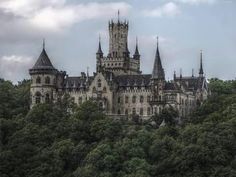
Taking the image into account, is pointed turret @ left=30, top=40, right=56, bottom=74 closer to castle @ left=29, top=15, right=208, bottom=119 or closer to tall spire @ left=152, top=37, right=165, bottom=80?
castle @ left=29, top=15, right=208, bottom=119

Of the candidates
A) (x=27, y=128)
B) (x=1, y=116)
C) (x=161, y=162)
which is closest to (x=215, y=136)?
(x=161, y=162)

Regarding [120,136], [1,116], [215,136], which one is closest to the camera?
[215,136]

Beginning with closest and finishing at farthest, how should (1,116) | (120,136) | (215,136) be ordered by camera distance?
(215,136) < (120,136) < (1,116)

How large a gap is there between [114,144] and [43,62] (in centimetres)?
2886

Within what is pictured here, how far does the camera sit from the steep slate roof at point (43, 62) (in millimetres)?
153438

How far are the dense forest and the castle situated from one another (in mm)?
3923

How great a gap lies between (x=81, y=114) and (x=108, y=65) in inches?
735

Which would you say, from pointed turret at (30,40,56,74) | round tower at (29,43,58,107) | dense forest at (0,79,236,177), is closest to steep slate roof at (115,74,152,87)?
dense forest at (0,79,236,177)

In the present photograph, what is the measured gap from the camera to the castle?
145 meters

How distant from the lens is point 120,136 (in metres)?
134

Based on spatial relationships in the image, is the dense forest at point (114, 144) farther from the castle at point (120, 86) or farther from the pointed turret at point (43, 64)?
the pointed turret at point (43, 64)

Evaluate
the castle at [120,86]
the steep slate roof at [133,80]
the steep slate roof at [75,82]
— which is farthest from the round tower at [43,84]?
the steep slate roof at [133,80]

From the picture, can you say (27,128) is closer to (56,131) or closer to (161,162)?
(56,131)

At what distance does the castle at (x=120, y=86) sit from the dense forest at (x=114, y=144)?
392cm
